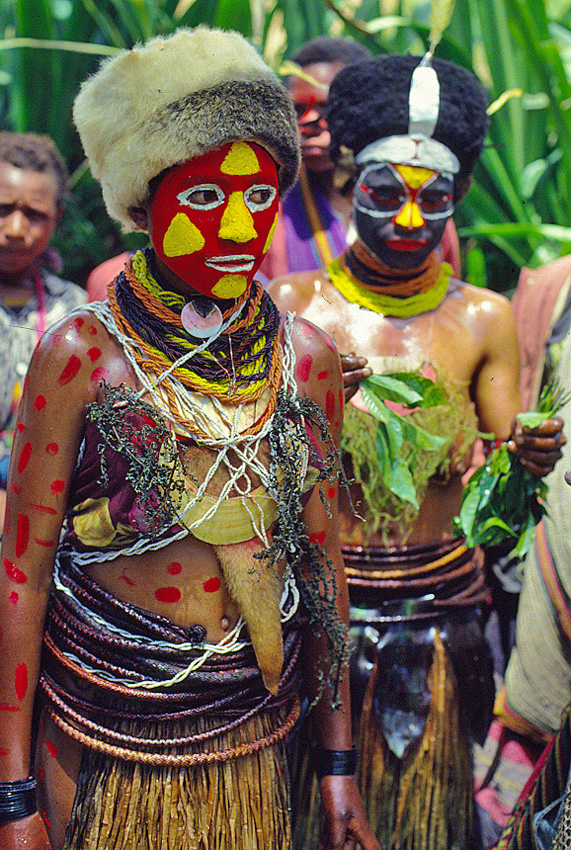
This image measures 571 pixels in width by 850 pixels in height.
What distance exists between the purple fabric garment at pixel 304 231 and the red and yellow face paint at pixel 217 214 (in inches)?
62.5

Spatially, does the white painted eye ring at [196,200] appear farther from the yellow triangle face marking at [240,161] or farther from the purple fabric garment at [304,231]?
the purple fabric garment at [304,231]

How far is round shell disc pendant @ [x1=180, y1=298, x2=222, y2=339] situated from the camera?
1539 millimetres

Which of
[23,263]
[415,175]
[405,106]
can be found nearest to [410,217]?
[415,175]

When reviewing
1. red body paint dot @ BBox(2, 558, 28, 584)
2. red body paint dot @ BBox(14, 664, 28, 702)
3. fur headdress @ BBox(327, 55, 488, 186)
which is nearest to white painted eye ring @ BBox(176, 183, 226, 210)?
red body paint dot @ BBox(2, 558, 28, 584)

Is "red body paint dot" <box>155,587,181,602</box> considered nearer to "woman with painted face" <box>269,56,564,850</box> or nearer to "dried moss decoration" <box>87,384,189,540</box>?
"dried moss decoration" <box>87,384,189,540</box>

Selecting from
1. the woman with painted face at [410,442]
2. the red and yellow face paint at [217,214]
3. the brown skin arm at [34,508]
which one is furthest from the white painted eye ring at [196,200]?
the woman with painted face at [410,442]

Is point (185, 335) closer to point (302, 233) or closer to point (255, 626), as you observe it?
point (255, 626)

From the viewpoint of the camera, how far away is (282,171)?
1606 millimetres

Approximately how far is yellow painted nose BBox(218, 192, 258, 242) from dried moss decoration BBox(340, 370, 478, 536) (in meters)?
0.84

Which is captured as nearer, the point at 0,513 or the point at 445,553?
the point at 445,553

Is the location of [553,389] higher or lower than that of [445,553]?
higher

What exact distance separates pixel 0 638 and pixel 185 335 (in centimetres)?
58

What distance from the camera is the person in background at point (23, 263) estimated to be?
311 cm

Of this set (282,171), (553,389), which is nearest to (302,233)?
(553,389)
